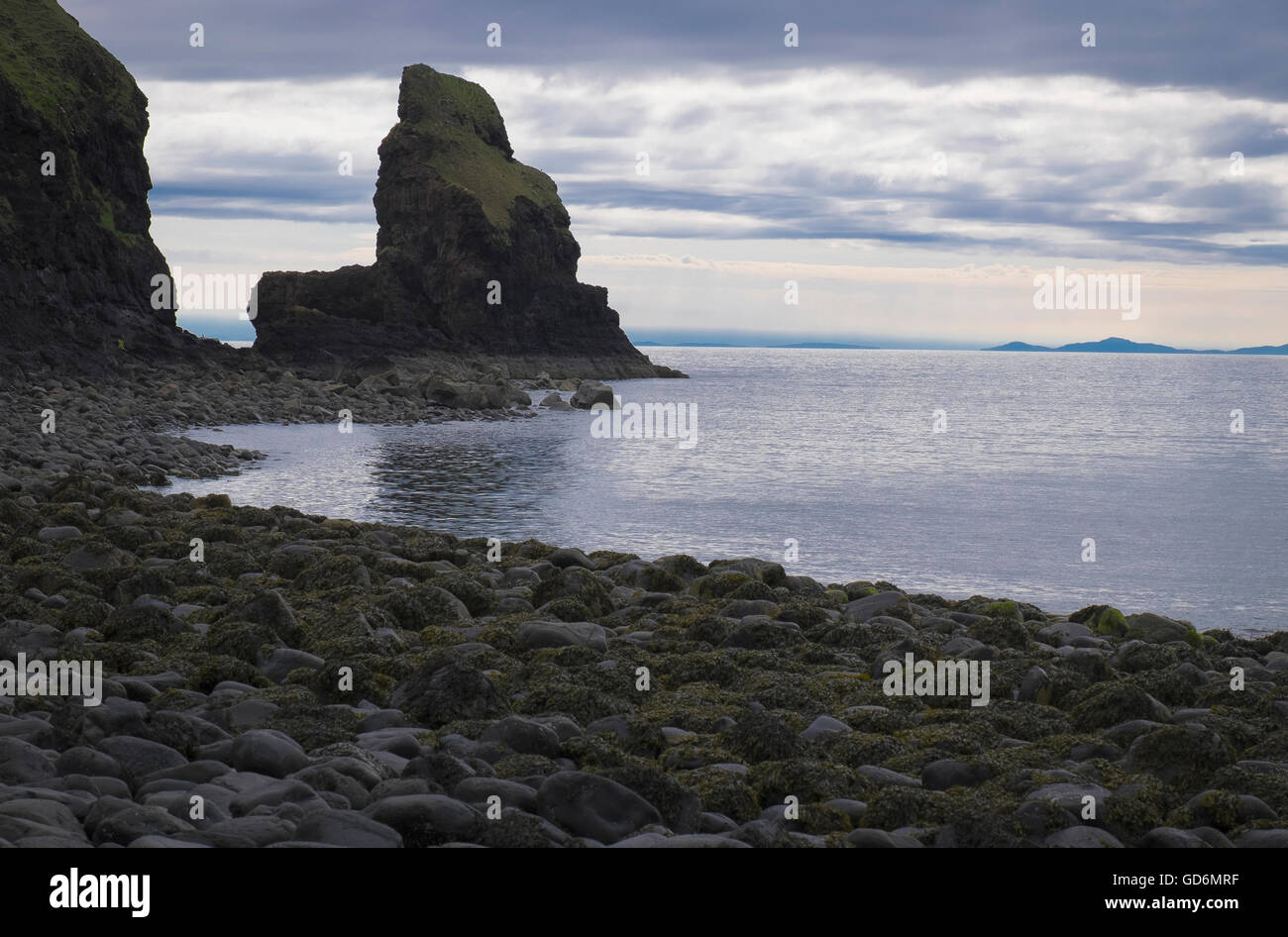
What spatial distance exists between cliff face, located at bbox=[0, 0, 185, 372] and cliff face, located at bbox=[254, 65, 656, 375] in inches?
1029

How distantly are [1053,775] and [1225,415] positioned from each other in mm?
82162

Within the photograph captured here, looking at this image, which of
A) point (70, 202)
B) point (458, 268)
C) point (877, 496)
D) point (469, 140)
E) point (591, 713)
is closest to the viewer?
point (591, 713)

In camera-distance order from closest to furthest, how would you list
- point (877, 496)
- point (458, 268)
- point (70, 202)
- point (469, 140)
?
point (877, 496), point (70, 202), point (458, 268), point (469, 140)

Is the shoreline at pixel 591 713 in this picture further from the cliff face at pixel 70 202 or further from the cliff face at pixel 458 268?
the cliff face at pixel 458 268

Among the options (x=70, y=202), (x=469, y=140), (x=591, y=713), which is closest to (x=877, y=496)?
(x=591, y=713)

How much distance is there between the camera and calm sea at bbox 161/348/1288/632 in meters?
20.5

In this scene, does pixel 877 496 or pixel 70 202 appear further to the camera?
pixel 70 202

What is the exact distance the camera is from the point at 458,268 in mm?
111500

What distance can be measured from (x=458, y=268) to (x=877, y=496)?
85.9 metres

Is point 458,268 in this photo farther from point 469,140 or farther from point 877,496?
point 877,496

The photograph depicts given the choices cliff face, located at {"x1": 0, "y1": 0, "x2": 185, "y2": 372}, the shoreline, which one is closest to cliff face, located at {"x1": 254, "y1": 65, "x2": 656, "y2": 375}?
cliff face, located at {"x1": 0, "y1": 0, "x2": 185, "y2": 372}
